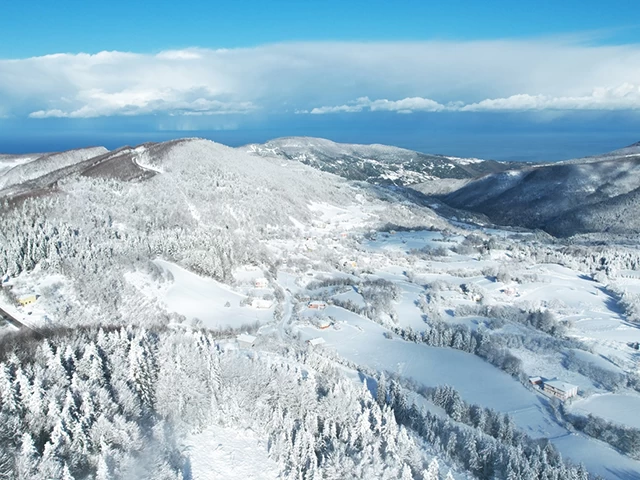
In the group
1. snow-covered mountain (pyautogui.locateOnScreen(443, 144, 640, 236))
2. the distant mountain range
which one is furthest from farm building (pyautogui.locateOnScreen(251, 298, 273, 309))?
snow-covered mountain (pyautogui.locateOnScreen(443, 144, 640, 236))

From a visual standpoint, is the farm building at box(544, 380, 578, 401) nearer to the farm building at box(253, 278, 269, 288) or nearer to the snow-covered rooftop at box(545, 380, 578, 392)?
the snow-covered rooftop at box(545, 380, 578, 392)

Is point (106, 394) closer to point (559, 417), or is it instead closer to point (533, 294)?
point (559, 417)

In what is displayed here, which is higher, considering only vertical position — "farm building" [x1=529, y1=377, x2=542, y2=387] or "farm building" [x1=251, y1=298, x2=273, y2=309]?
"farm building" [x1=251, y1=298, x2=273, y2=309]

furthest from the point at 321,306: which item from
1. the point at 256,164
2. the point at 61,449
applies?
the point at 256,164

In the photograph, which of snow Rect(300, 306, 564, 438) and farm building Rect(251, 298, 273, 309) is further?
farm building Rect(251, 298, 273, 309)

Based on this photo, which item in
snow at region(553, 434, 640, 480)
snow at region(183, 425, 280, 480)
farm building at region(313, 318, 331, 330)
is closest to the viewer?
snow at region(183, 425, 280, 480)

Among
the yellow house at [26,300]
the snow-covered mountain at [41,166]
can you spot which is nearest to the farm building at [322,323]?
the yellow house at [26,300]

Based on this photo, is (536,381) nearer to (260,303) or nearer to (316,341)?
(316,341)
